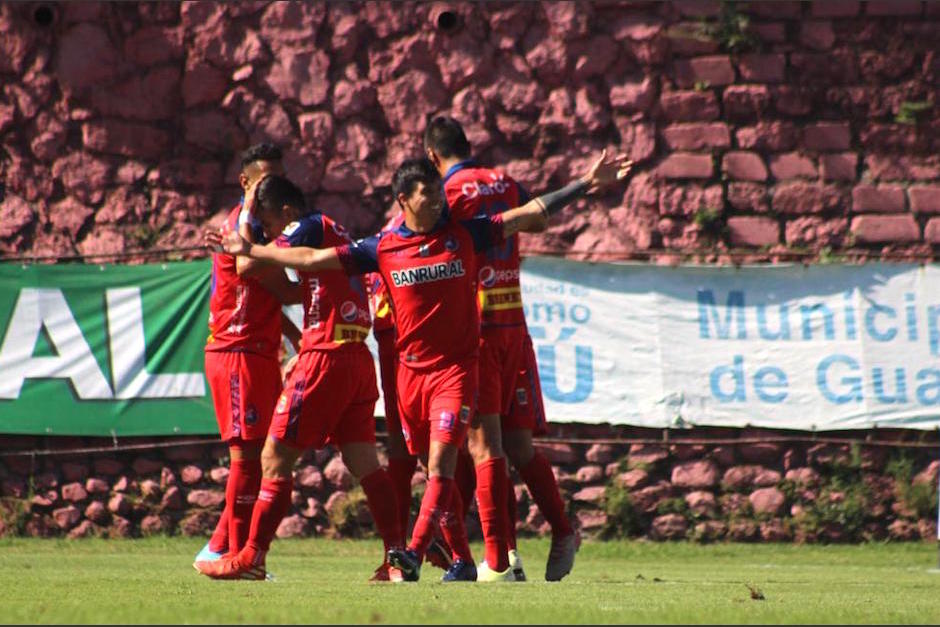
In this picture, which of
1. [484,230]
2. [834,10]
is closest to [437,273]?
[484,230]

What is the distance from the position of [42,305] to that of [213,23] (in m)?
2.34

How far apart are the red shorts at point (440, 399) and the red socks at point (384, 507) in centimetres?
28

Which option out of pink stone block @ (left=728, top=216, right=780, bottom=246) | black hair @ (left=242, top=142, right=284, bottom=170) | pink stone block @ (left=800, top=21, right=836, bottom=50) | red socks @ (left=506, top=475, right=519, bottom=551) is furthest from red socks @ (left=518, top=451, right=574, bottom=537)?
pink stone block @ (left=800, top=21, right=836, bottom=50)

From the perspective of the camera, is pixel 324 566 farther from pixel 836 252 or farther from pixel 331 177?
pixel 836 252

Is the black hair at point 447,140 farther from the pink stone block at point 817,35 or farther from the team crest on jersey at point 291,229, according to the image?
the pink stone block at point 817,35

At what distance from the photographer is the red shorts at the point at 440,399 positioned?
7.15 metres

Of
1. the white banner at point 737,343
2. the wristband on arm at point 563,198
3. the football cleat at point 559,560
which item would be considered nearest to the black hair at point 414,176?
the wristband on arm at point 563,198

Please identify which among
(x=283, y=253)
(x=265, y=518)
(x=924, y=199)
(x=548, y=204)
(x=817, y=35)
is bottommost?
(x=265, y=518)

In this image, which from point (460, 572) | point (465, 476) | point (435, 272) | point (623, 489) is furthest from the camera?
point (623, 489)

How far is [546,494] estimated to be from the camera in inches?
317

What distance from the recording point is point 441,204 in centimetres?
720

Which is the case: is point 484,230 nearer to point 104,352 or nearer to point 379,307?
point 379,307

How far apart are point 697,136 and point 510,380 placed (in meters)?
4.51

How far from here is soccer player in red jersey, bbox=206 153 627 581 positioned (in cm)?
716
